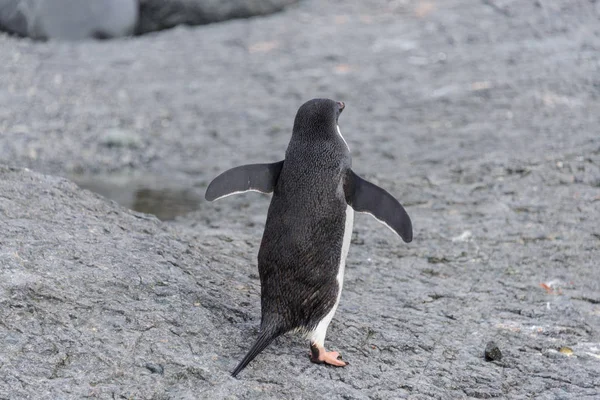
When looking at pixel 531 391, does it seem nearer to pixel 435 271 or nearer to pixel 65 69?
pixel 435 271

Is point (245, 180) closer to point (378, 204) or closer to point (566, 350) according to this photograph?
point (378, 204)

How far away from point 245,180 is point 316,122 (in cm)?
32

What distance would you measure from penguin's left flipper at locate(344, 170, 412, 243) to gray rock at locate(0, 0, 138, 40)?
20.5 feet

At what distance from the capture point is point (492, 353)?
3.00 metres

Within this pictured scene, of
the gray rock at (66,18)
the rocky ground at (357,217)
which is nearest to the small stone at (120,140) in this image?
the rocky ground at (357,217)

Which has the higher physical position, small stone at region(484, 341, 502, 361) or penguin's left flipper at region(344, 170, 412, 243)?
penguin's left flipper at region(344, 170, 412, 243)

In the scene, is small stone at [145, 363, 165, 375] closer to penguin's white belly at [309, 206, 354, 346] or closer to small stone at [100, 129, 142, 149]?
penguin's white belly at [309, 206, 354, 346]

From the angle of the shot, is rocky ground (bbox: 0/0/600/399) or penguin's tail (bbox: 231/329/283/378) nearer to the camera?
penguin's tail (bbox: 231/329/283/378)

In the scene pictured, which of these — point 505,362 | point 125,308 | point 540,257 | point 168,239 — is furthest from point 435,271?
point 125,308

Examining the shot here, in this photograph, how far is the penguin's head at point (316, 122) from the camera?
2898 millimetres

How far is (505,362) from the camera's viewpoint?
3.01 meters

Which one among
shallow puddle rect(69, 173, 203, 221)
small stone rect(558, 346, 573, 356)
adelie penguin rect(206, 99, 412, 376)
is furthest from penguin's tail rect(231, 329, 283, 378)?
shallow puddle rect(69, 173, 203, 221)

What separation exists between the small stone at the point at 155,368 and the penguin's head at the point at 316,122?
3.00ft

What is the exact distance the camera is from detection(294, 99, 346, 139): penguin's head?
290cm
